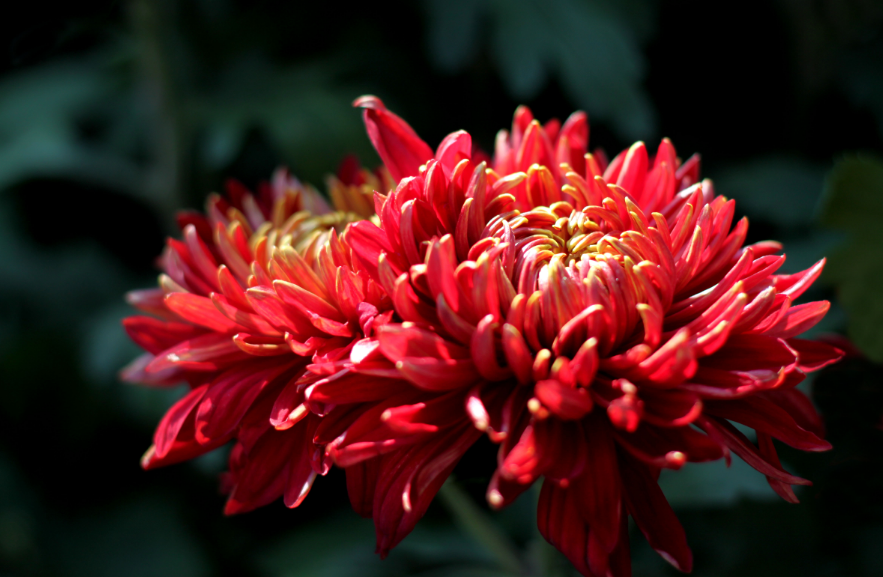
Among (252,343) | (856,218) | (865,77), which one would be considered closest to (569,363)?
(252,343)

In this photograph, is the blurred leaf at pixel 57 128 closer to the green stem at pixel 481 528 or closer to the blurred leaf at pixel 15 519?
the blurred leaf at pixel 15 519

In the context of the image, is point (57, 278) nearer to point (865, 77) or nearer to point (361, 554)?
point (361, 554)

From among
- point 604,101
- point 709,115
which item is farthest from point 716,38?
point 604,101

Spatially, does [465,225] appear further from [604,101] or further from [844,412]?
[604,101]

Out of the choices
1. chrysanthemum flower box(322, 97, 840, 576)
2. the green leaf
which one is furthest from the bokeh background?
chrysanthemum flower box(322, 97, 840, 576)

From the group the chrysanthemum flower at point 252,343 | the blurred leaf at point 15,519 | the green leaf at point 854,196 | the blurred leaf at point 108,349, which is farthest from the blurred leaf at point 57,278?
the green leaf at point 854,196

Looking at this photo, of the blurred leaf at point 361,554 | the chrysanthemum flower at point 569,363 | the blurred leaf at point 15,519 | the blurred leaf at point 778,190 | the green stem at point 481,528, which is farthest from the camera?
the blurred leaf at point 15,519
